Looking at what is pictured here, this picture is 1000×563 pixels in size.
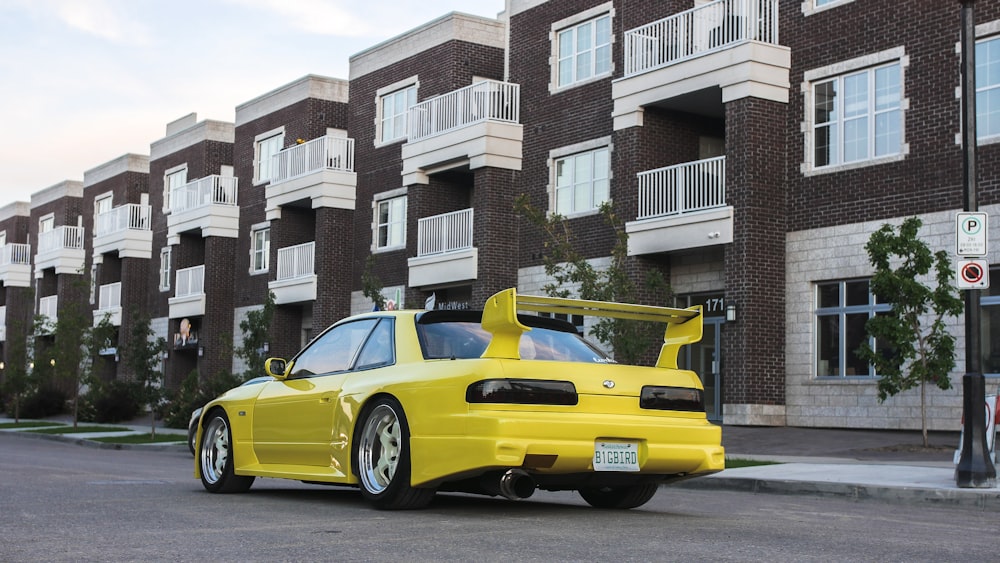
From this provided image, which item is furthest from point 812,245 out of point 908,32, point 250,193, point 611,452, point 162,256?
point 162,256

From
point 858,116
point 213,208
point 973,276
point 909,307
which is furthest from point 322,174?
point 973,276

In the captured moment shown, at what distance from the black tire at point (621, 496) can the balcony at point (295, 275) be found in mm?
27560

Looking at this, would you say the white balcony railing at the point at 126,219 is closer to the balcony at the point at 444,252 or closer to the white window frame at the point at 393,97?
the white window frame at the point at 393,97

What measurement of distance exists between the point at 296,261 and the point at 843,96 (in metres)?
19.8

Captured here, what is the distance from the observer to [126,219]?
49.8 m

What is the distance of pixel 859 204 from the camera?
72.6ft

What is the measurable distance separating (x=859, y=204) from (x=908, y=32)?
301 centimetres

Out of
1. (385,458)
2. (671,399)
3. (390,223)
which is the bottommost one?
(385,458)

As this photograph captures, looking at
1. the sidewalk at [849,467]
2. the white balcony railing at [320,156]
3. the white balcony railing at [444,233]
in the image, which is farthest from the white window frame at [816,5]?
the white balcony railing at [320,156]

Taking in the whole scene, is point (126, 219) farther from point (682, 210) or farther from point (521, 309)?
point (521, 309)

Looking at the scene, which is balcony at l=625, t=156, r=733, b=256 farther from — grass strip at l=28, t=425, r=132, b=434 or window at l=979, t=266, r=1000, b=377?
grass strip at l=28, t=425, r=132, b=434

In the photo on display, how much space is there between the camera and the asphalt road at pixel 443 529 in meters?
6.50

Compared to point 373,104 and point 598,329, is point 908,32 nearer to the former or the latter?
point 598,329

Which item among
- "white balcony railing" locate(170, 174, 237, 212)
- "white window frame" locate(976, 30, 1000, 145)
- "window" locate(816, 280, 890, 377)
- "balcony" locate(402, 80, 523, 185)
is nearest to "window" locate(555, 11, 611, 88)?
"balcony" locate(402, 80, 523, 185)
